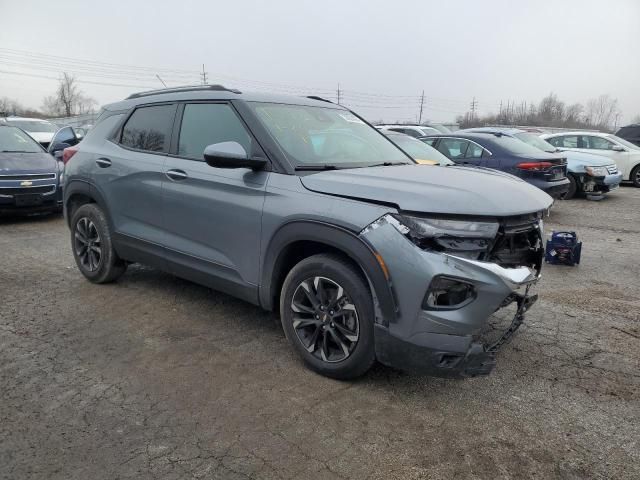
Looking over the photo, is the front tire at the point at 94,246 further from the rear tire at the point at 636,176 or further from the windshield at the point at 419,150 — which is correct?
the rear tire at the point at 636,176

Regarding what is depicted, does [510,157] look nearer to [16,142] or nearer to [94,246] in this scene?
[94,246]

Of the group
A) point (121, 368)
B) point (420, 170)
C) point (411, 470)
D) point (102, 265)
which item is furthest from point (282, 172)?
point (102, 265)

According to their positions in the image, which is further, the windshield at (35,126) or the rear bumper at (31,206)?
the windshield at (35,126)

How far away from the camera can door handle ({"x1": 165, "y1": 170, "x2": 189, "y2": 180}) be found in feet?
13.2

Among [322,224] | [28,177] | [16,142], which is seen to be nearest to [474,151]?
[322,224]

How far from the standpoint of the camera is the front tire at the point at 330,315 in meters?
3.00

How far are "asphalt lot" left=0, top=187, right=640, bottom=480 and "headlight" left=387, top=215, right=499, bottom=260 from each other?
0.97m

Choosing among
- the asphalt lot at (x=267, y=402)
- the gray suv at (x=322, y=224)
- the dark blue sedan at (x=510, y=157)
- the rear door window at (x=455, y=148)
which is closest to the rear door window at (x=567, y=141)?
the dark blue sedan at (x=510, y=157)

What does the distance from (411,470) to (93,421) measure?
1728 millimetres

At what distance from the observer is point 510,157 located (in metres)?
9.65

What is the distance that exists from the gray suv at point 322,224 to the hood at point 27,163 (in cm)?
450

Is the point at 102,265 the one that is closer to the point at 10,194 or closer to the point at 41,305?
the point at 41,305

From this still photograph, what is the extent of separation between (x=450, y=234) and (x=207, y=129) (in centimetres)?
222

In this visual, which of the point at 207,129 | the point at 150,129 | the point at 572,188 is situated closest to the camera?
the point at 207,129
